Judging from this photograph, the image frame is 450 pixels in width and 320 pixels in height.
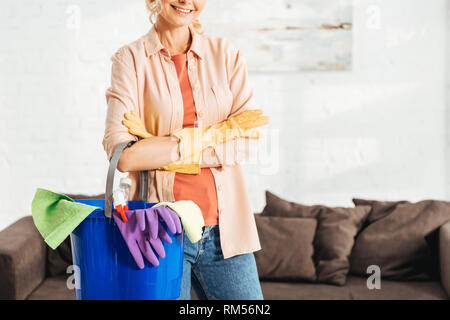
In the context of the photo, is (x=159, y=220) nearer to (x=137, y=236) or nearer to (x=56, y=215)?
(x=137, y=236)

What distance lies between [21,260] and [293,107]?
1699mm

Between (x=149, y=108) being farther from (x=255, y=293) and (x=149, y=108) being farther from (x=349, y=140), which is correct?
(x=349, y=140)

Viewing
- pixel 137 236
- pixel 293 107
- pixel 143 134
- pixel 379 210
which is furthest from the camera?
pixel 293 107

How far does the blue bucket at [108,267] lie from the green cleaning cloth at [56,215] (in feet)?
0.09

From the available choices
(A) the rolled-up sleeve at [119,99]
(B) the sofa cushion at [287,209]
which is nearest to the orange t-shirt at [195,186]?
(A) the rolled-up sleeve at [119,99]

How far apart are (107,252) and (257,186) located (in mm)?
2390

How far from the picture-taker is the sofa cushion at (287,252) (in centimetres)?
263

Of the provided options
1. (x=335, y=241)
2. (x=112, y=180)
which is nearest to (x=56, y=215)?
(x=112, y=180)

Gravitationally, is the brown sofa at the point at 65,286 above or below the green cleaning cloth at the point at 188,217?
below

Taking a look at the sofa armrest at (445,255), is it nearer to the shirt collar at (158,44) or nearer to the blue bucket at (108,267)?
the shirt collar at (158,44)

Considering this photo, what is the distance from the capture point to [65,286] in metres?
2.61

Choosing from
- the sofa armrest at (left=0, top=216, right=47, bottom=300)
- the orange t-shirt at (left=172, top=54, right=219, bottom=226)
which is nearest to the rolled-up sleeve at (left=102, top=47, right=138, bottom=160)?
the orange t-shirt at (left=172, top=54, right=219, bottom=226)

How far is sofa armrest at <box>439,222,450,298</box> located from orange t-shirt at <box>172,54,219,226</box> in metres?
1.62

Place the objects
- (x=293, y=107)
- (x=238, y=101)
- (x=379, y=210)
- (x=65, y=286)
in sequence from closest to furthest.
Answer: (x=238, y=101) < (x=65, y=286) < (x=379, y=210) < (x=293, y=107)
